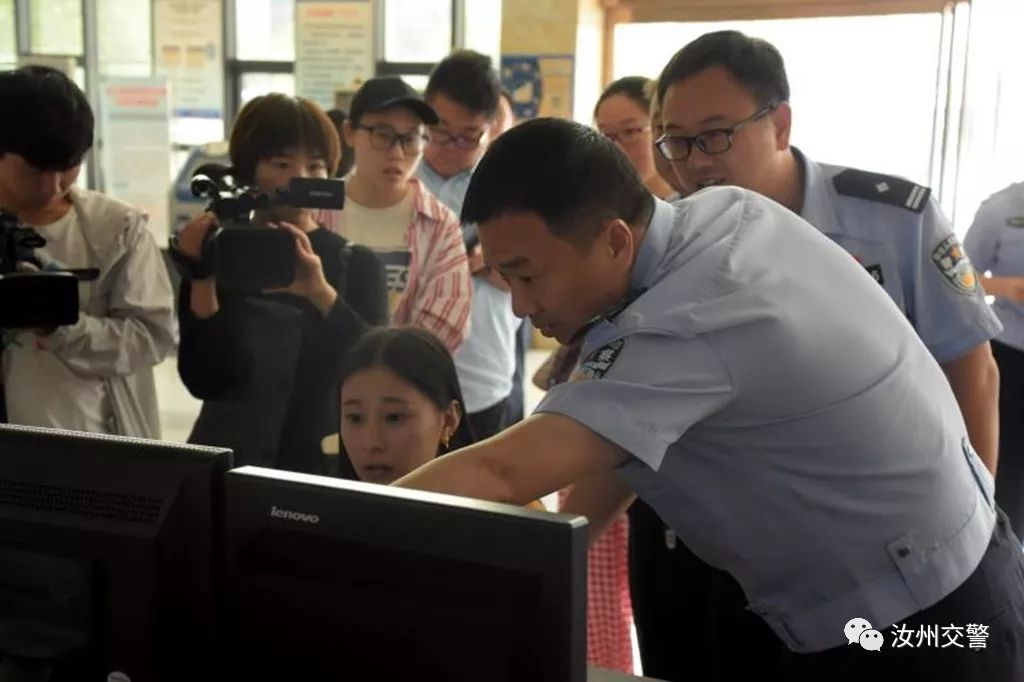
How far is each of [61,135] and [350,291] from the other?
58 centimetres

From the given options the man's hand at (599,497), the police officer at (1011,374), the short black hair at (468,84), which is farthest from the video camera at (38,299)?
the police officer at (1011,374)

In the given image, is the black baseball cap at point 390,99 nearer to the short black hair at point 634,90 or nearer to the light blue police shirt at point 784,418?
the short black hair at point 634,90

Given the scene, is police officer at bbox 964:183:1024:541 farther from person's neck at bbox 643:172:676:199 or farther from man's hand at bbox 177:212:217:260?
man's hand at bbox 177:212:217:260

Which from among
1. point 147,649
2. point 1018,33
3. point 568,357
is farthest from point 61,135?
point 1018,33

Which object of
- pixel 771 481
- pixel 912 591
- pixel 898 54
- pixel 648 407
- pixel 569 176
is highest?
pixel 898 54

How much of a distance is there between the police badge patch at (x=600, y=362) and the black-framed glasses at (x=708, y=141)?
2.05ft

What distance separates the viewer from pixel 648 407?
3.51ft

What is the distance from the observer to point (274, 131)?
2137mm

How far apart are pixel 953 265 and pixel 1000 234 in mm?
1633

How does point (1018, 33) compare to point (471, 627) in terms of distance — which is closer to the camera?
point (471, 627)

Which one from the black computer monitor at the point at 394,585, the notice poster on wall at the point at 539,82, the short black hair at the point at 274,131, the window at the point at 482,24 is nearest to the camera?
the black computer monitor at the point at 394,585

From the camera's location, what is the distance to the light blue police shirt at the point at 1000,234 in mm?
3062

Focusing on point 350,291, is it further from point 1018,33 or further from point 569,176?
point 1018,33

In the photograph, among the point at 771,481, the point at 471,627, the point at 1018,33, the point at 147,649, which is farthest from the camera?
the point at 1018,33
